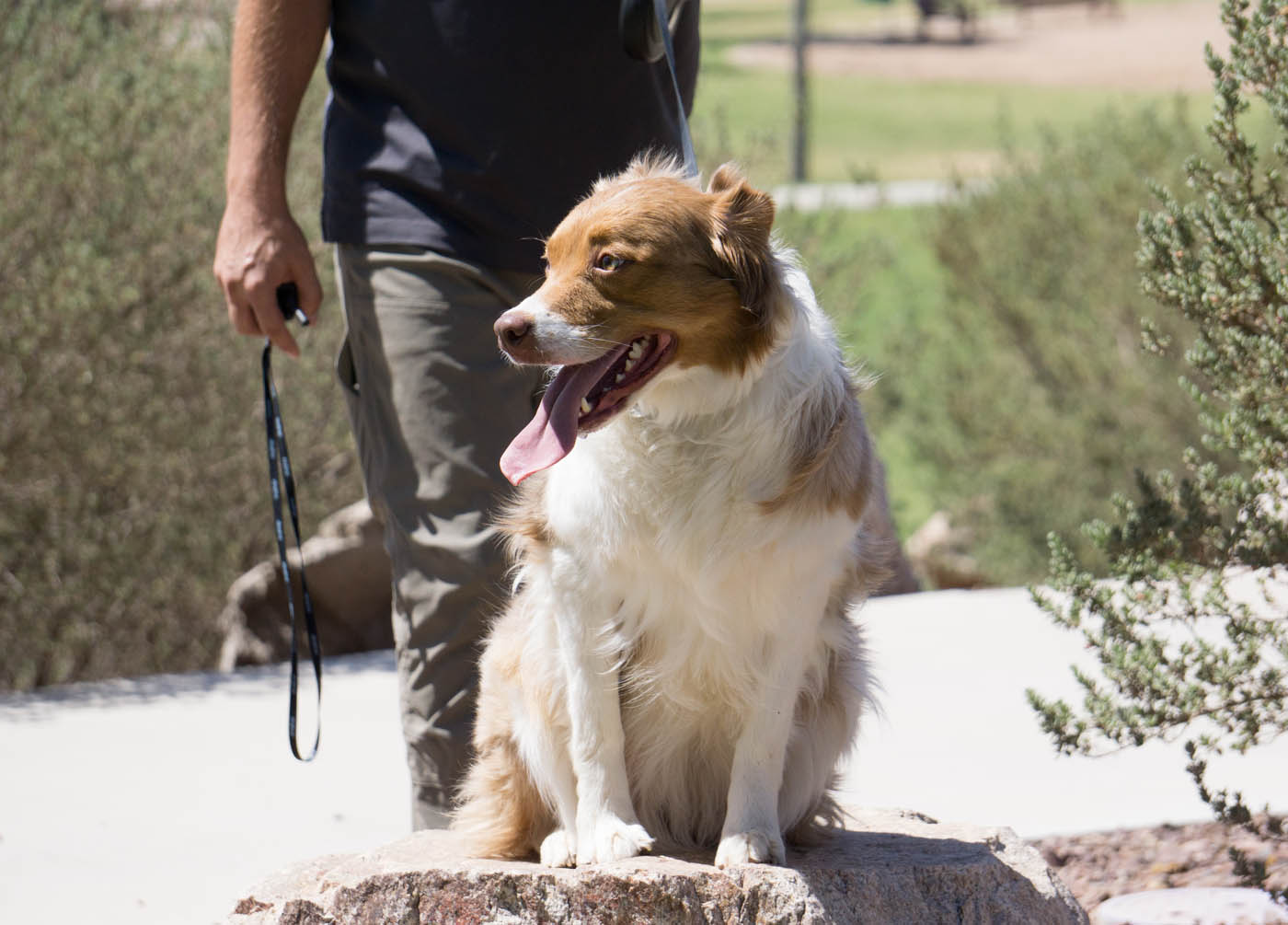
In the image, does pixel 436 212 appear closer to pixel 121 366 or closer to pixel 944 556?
pixel 121 366

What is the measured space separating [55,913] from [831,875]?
8.34 feet

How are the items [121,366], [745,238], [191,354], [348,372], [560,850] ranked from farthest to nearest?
[191,354], [121,366], [348,372], [560,850], [745,238]

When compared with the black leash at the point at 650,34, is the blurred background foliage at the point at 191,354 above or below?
below

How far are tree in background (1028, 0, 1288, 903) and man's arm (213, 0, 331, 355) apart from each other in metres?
1.89

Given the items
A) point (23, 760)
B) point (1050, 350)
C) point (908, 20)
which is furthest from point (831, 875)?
point (908, 20)

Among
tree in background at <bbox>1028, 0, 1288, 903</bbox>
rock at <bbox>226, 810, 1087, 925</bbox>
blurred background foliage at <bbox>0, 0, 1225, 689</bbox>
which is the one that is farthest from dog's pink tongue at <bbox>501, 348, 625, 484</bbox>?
blurred background foliage at <bbox>0, 0, 1225, 689</bbox>

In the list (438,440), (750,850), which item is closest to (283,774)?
(438,440)

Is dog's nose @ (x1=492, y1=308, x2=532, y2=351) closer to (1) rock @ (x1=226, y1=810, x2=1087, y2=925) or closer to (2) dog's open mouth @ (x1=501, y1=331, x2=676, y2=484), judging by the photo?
(2) dog's open mouth @ (x1=501, y1=331, x2=676, y2=484)

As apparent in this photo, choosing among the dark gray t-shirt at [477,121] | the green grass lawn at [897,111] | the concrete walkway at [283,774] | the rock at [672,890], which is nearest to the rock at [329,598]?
the concrete walkway at [283,774]

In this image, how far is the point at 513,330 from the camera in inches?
109

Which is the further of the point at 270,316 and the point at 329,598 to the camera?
the point at 329,598

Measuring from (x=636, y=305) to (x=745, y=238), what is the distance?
0.81ft

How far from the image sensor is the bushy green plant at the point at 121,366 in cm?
776

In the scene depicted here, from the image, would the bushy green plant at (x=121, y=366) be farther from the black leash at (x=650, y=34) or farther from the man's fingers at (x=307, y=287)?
the black leash at (x=650, y=34)
